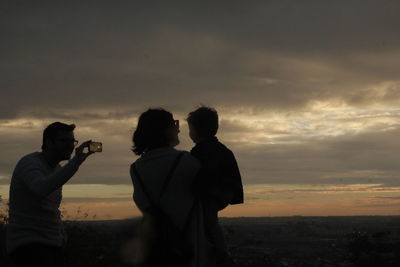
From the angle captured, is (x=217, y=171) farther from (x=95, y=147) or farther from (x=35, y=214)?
(x=35, y=214)

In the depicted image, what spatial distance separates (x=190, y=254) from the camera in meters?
3.90

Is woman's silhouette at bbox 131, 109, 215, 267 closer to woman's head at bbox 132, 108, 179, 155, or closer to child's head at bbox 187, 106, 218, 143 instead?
woman's head at bbox 132, 108, 179, 155

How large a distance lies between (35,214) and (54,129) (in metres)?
0.78

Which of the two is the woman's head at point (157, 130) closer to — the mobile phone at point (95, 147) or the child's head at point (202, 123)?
the child's head at point (202, 123)

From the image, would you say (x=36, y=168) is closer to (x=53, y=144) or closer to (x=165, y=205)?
(x=53, y=144)

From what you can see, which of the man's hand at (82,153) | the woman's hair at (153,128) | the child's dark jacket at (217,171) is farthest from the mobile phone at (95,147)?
the child's dark jacket at (217,171)

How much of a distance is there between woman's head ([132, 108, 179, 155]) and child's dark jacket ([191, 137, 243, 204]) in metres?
0.24

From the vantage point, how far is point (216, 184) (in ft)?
12.9

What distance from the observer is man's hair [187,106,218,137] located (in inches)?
177

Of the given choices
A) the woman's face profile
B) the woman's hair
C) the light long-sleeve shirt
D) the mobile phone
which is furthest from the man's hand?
the woman's face profile

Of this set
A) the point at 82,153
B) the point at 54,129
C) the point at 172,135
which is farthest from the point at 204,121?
the point at 54,129

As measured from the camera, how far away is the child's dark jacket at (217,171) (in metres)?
3.94

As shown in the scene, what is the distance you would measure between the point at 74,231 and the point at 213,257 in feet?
33.2

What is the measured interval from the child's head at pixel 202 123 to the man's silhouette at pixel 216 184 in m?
0.09
